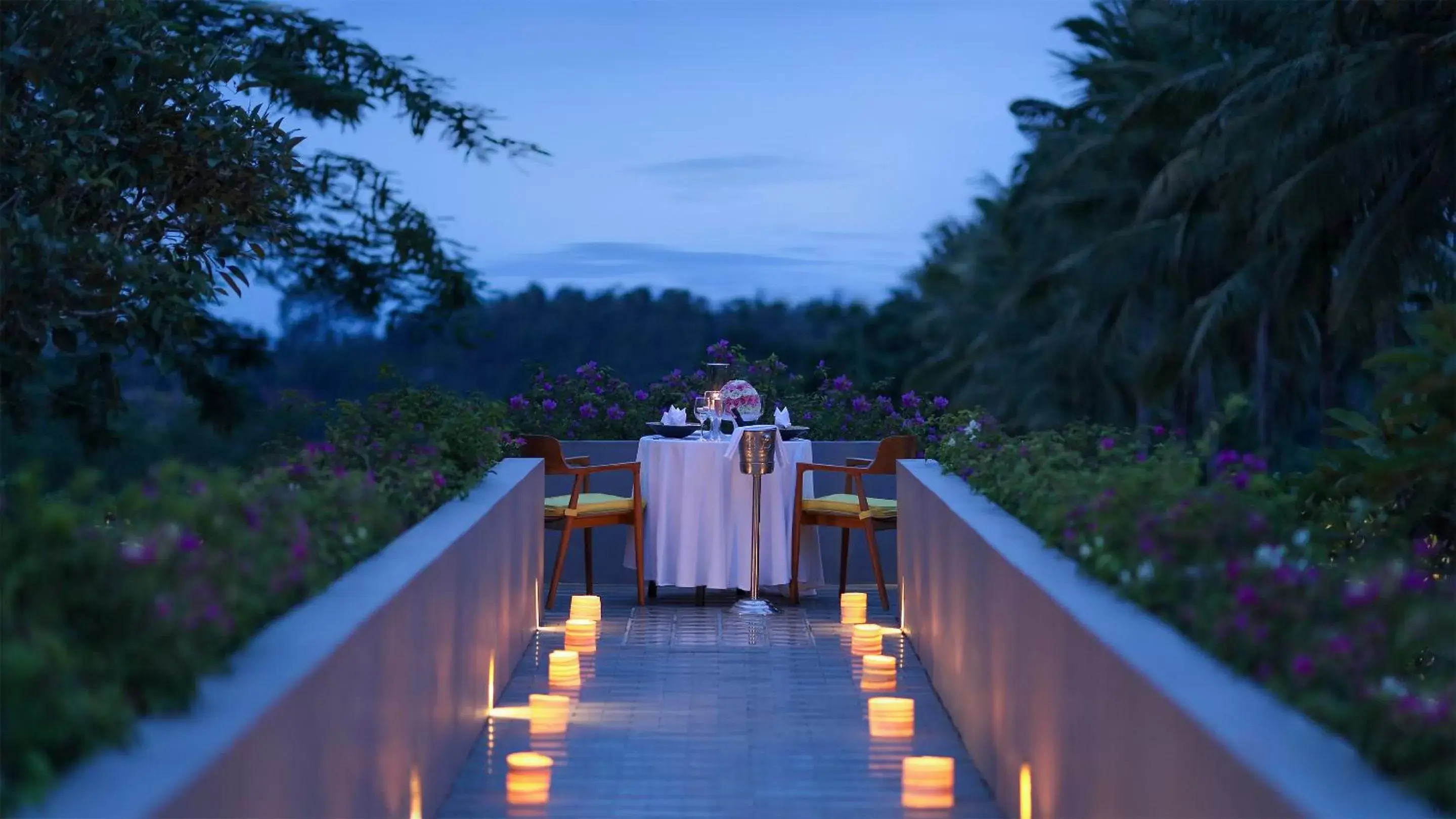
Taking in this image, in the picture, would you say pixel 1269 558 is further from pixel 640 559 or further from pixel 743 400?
pixel 743 400

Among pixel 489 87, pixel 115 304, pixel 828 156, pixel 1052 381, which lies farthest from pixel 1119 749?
pixel 1052 381

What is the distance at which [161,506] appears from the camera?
2613 millimetres

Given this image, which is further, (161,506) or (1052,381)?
(1052,381)

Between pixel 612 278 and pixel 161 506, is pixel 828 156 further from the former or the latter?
pixel 161 506

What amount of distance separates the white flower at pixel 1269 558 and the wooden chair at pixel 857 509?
465 cm

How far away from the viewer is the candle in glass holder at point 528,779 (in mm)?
3898

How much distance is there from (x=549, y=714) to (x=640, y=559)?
9.31ft

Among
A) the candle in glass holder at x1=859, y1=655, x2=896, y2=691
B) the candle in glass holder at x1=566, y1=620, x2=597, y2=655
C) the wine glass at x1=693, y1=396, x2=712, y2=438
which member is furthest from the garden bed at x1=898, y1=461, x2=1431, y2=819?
the wine glass at x1=693, y1=396, x2=712, y2=438

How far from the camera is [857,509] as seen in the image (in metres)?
7.51

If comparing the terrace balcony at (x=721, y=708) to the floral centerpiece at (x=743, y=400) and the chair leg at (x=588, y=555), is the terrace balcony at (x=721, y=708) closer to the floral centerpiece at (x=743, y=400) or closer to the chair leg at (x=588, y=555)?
the chair leg at (x=588, y=555)

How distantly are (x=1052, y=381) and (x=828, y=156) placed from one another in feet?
31.8

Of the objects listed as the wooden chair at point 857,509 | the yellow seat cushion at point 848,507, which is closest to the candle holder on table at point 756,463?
the wooden chair at point 857,509

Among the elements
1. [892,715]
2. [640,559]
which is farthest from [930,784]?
[640,559]

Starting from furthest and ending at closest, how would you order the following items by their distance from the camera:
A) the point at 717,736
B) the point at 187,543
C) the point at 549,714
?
the point at 549,714, the point at 717,736, the point at 187,543
